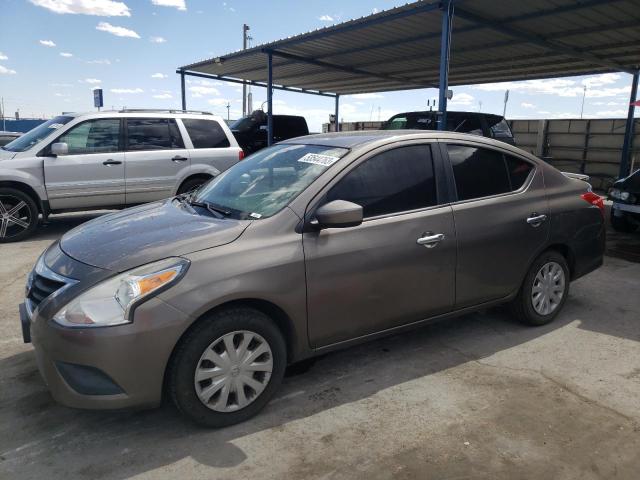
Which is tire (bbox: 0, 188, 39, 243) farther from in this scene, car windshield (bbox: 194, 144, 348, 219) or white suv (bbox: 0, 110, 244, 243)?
car windshield (bbox: 194, 144, 348, 219)

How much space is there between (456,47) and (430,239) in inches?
407

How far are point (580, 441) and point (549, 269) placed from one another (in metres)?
1.81

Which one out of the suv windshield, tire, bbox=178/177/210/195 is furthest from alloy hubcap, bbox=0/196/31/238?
tire, bbox=178/177/210/195

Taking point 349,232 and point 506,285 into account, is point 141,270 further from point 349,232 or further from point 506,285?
point 506,285

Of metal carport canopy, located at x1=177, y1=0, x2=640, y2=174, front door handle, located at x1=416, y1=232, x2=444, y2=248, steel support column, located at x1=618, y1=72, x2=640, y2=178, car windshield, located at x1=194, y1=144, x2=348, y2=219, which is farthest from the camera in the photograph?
steel support column, located at x1=618, y1=72, x2=640, y2=178

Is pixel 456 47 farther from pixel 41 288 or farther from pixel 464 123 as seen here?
pixel 41 288

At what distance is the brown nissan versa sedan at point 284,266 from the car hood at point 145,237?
13 mm

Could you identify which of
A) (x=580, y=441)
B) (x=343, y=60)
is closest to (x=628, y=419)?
(x=580, y=441)

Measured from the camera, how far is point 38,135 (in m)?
7.35

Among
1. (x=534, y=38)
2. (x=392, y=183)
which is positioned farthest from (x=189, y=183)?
(x=534, y=38)

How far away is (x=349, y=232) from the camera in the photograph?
310cm

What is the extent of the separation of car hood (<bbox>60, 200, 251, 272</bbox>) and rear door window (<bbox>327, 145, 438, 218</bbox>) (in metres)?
0.72

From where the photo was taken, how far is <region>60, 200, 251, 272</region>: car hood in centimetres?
268

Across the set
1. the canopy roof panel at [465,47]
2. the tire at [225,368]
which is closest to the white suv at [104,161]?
the canopy roof panel at [465,47]
